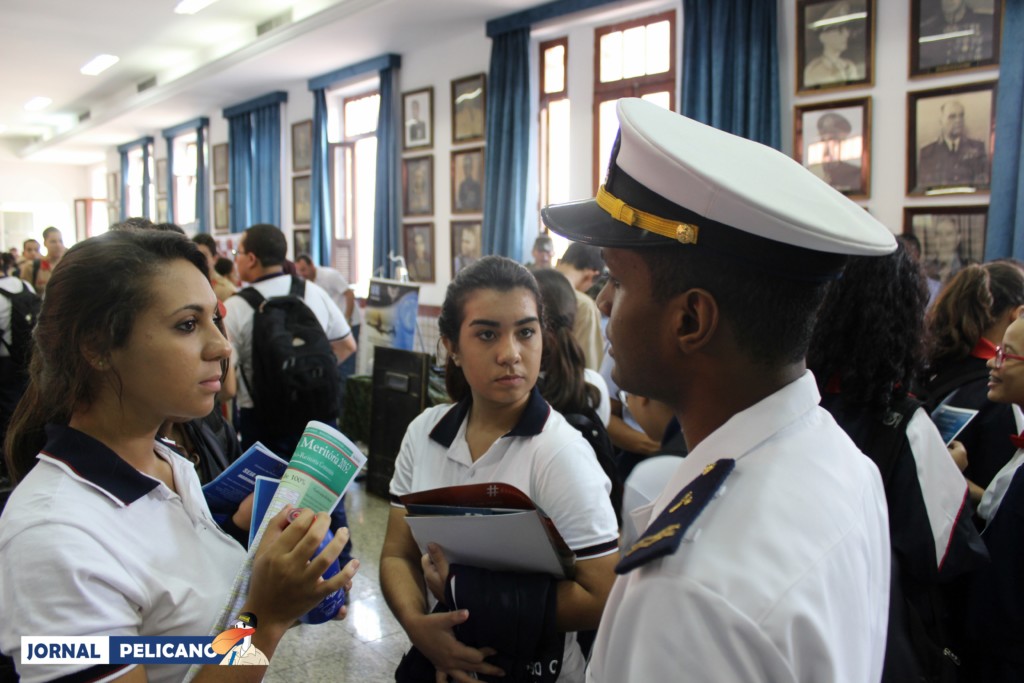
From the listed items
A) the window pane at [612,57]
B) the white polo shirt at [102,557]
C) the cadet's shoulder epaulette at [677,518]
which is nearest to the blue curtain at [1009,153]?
the window pane at [612,57]

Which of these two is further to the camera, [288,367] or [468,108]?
[468,108]

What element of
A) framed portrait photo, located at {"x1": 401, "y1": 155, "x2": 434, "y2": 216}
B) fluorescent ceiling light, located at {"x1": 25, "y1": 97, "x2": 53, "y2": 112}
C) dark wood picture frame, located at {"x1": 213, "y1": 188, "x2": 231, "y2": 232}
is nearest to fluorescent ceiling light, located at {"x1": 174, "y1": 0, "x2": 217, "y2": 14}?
framed portrait photo, located at {"x1": 401, "y1": 155, "x2": 434, "y2": 216}

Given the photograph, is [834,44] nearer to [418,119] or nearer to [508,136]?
[508,136]

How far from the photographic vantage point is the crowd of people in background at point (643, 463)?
2.35 ft

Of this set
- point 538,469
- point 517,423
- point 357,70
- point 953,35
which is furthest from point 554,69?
point 538,469

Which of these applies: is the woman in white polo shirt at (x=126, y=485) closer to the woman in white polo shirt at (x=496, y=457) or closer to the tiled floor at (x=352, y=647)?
the woman in white polo shirt at (x=496, y=457)

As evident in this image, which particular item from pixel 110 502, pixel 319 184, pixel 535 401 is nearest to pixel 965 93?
pixel 535 401

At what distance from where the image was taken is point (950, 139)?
4883 millimetres

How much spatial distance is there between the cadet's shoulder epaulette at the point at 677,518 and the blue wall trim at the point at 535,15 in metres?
6.47

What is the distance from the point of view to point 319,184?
34.0 ft

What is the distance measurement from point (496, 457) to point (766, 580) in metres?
0.97

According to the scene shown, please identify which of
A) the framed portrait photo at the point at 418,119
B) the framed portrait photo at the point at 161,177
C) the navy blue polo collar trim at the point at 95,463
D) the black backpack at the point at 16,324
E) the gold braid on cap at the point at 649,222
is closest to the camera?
the gold braid on cap at the point at 649,222

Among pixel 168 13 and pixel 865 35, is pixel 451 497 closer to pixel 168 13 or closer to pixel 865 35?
pixel 865 35

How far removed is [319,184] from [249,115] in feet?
9.01
